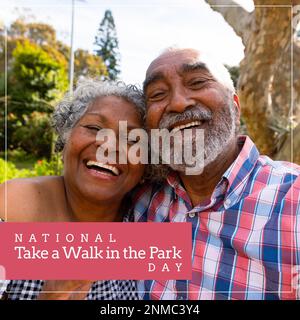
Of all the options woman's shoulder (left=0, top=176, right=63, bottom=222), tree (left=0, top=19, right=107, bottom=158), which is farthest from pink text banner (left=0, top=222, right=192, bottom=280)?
tree (left=0, top=19, right=107, bottom=158)

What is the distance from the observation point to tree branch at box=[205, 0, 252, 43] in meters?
1.94

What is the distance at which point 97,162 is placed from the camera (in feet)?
3.10

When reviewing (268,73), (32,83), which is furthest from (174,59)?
(32,83)

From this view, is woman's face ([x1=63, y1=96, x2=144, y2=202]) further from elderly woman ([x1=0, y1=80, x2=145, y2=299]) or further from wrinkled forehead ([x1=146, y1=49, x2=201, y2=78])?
wrinkled forehead ([x1=146, y1=49, x2=201, y2=78])

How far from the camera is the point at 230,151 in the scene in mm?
992

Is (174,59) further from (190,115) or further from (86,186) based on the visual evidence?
(86,186)

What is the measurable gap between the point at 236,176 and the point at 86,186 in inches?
15.2

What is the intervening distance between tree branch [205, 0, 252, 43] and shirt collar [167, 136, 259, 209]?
46.4 inches

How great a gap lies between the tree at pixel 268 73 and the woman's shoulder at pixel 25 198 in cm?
118

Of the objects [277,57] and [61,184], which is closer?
[61,184]
